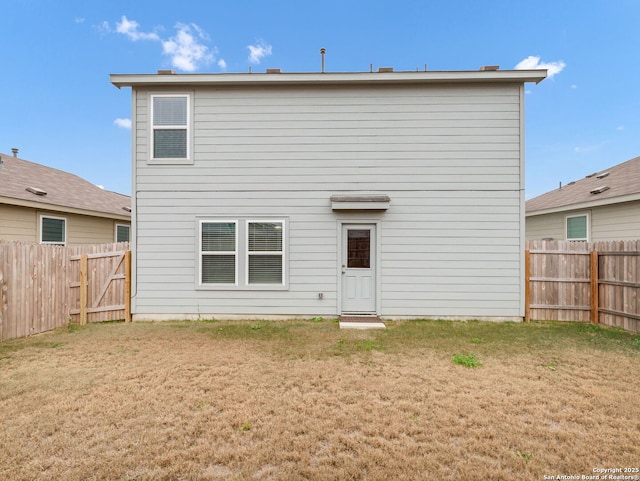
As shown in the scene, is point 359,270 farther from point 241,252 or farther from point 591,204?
point 591,204

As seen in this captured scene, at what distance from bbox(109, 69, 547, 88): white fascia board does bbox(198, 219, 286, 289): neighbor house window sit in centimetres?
318

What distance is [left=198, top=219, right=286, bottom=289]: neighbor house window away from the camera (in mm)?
6727

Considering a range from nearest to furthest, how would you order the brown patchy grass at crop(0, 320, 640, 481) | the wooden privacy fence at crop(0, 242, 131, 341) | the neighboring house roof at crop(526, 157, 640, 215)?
the brown patchy grass at crop(0, 320, 640, 481) < the wooden privacy fence at crop(0, 242, 131, 341) < the neighboring house roof at crop(526, 157, 640, 215)

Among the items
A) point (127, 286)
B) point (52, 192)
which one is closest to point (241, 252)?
point (127, 286)

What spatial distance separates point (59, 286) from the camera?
6168 mm

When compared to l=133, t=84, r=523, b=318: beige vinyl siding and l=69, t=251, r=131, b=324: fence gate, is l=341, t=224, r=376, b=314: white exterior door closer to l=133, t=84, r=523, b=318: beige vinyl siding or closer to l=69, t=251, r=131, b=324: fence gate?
l=133, t=84, r=523, b=318: beige vinyl siding

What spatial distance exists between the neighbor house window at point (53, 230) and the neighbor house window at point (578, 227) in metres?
17.4

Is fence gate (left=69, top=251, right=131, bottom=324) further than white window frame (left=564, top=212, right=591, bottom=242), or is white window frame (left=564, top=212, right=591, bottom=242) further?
white window frame (left=564, top=212, right=591, bottom=242)

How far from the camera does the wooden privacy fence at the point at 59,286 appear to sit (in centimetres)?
523

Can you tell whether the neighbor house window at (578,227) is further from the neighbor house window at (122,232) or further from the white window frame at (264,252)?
the neighbor house window at (122,232)

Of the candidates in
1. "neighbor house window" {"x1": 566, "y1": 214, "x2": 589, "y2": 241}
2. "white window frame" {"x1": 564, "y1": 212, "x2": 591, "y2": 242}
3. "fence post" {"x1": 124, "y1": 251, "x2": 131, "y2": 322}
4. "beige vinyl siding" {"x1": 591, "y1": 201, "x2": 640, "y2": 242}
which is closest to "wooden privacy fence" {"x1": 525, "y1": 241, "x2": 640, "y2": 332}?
"beige vinyl siding" {"x1": 591, "y1": 201, "x2": 640, "y2": 242}

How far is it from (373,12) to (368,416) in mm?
12356

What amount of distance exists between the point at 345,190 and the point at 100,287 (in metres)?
6.04

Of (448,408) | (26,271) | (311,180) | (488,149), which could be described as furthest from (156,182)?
(488,149)
